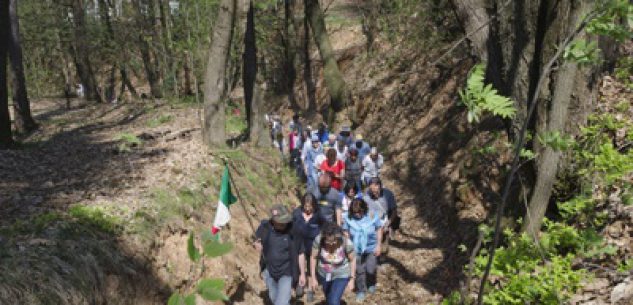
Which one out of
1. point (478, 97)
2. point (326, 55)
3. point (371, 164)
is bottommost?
point (371, 164)

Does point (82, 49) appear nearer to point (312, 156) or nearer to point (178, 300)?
point (312, 156)

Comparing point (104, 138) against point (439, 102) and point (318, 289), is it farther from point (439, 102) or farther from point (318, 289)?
point (439, 102)

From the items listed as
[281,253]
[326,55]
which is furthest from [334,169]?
[326,55]

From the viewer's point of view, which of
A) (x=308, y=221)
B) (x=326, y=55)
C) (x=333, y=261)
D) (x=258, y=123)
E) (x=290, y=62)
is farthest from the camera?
(x=290, y=62)

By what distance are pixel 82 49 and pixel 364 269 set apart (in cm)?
2257

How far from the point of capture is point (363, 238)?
7410mm

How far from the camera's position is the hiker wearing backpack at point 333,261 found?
6277 millimetres

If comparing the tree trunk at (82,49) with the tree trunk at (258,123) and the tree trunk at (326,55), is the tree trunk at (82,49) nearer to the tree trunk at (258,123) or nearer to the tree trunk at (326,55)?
the tree trunk at (326,55)

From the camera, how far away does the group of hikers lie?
620 centimetres

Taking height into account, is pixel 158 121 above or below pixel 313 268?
above

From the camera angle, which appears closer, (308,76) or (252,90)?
(252,90)

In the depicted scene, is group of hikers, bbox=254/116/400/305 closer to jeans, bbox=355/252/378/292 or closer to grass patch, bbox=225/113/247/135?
jeans, bbox=355/252/378/292

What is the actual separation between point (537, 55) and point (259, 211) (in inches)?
244

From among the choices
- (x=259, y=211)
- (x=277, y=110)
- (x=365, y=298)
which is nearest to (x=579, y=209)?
(x=365, y=298)
